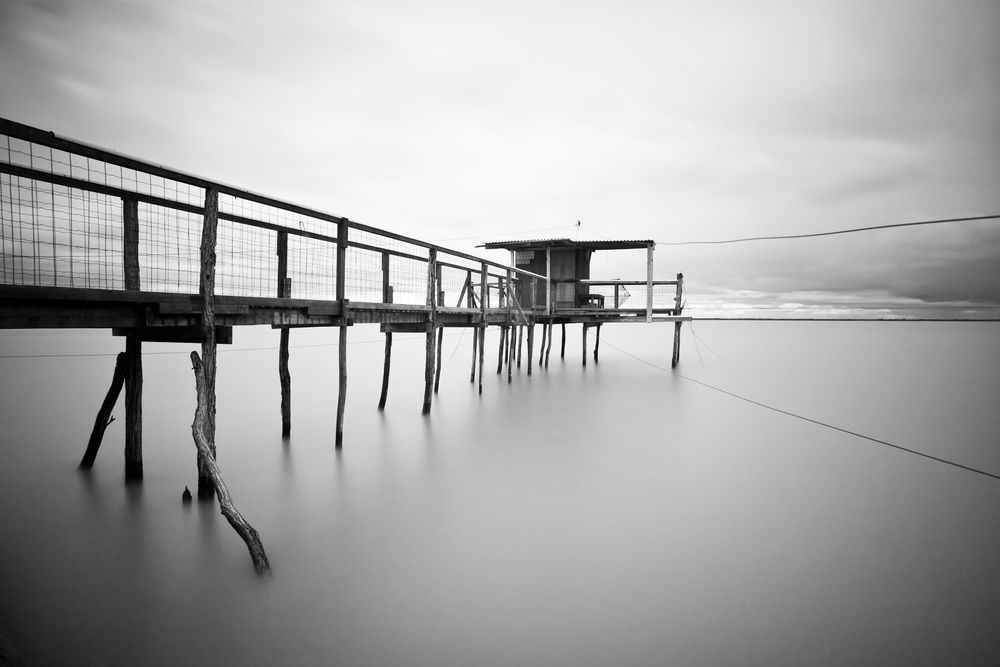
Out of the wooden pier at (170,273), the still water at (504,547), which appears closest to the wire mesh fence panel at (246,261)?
the wooden pier at (170,273)

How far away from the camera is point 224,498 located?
4.03 meters

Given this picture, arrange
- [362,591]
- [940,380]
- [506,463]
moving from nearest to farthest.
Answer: [362,591]
[506,463]
[940,380]

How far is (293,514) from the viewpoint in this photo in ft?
19.2

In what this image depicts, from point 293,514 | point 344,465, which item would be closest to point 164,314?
Answer: point 293,514

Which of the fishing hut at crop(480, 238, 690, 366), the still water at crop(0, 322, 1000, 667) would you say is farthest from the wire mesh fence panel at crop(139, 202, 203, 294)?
the fishing hut at crop(480, 238, 690, 366)

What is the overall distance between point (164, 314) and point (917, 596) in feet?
26.4

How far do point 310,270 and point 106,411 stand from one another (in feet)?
12.1

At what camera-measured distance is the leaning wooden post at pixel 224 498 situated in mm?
4004

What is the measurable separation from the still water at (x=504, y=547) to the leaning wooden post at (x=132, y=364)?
1.58 ft

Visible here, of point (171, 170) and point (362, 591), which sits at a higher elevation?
point (171, 170)

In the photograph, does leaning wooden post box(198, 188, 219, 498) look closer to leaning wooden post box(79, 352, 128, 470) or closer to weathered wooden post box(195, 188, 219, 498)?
weathered wooden post box(195, 188, 219, 498)

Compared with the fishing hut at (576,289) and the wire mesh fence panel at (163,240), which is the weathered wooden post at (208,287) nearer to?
the wire mesh fence panel at (163,240)

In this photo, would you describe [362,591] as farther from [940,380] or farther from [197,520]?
[940,380]

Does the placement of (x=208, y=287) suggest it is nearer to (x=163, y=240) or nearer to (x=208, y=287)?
(x=208, y=287)
